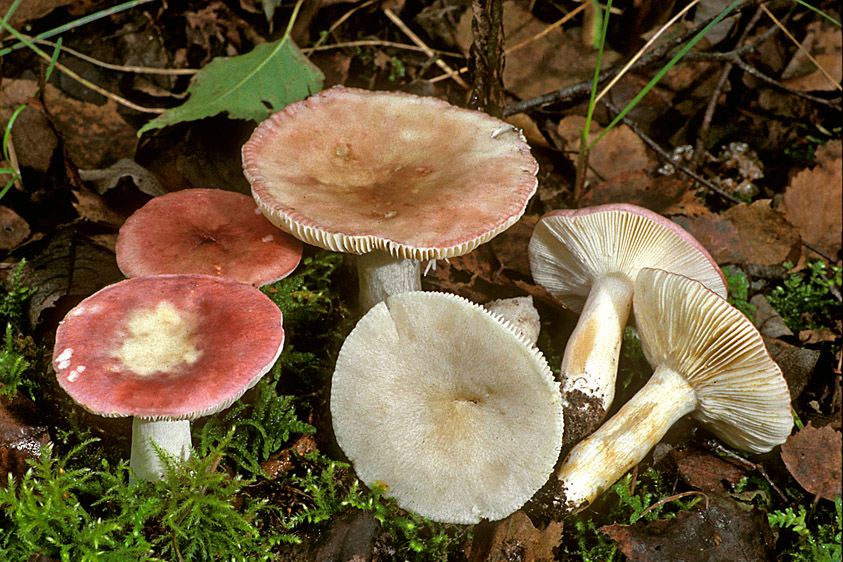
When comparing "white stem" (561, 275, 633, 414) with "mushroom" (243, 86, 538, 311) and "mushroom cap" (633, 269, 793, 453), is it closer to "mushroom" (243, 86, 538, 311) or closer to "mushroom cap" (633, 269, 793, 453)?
"mushroom cap" (633, 269, 793, 453)

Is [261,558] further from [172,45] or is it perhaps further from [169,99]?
[172,45]

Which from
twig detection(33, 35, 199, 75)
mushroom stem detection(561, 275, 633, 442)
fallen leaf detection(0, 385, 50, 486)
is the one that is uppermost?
twig detection(33, 35, 199, 75)

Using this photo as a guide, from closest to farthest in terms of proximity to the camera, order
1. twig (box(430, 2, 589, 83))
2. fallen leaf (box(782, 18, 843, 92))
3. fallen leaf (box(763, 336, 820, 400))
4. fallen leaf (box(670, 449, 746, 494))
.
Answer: fallen leaf (box(670, 449, 746, 494)) < fallen leaf (box(763, 336, 820, 400)) < twig (box(430, 2, 589, 83)) < fallen leaf (box(782, 18, 843, 92))

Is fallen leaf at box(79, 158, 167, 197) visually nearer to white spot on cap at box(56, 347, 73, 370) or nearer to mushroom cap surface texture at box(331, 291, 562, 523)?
white spot on cap at box(56, 347, 73, 370)

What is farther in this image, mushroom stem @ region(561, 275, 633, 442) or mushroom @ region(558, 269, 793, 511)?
mushroom stem @ region(561, 275, 633, 442)

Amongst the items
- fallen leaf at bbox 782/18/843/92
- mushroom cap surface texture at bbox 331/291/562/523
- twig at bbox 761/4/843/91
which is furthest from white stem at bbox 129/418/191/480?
fallen leaf at bbox 782/18/843/92

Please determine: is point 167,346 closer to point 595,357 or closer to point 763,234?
point 595,357

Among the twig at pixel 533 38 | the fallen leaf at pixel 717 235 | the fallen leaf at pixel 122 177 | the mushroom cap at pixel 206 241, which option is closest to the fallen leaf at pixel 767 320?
the fallen leaf at pixel 717 235

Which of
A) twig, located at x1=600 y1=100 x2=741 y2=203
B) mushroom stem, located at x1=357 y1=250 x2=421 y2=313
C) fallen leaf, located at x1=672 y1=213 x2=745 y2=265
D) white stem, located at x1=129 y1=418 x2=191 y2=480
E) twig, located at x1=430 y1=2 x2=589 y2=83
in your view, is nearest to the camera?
white stem, located at x1=129 y1=418 x2=191 y2=480

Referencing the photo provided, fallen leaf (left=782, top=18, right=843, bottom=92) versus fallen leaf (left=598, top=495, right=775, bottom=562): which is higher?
fallen leaf (left=782, top=18, right=843, bottom=92)
